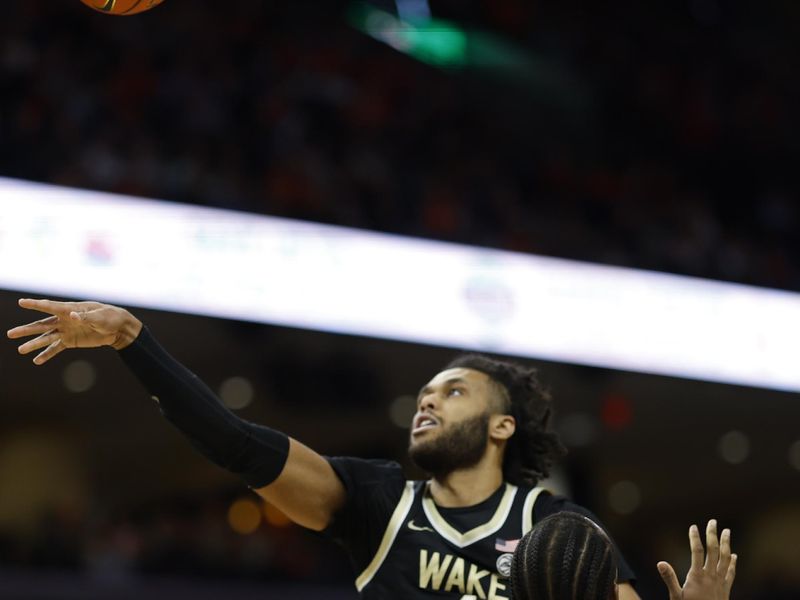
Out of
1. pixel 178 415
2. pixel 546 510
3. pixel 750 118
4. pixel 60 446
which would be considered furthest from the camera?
pixel 750 118

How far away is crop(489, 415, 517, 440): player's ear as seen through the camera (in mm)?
3768

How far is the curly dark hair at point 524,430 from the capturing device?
3873 millimetres

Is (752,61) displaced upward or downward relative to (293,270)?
upward

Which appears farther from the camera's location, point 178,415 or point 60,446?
point 60,446

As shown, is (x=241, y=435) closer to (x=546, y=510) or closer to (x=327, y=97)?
(x=546, y=510)

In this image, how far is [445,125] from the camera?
45.5 feet

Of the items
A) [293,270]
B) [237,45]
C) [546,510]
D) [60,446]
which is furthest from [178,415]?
[60,446]

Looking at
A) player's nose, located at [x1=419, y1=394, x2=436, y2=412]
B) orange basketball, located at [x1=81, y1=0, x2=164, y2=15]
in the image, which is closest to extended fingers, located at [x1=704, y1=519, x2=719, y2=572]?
player's nose, located at [x1=419, y1=394, x2=436, y2=412]

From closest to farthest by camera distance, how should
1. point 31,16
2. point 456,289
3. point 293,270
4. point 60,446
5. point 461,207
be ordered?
point 293,270
point 456,289
point 31,16
point 461,207
point 60,446

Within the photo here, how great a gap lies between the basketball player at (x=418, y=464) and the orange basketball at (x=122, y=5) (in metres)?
1.55

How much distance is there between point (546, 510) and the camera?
3.55 meters

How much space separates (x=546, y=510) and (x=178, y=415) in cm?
118

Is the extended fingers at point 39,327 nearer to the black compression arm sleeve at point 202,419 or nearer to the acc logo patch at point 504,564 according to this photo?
the black compression arm sleeve at point 202,419

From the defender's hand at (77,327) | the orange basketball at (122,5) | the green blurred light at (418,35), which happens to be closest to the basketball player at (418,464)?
the defender's hand at (77,327)
